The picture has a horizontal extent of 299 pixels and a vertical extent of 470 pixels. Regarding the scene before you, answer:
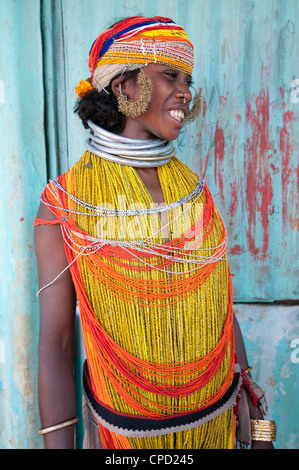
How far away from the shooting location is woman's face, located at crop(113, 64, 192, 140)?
1429mm

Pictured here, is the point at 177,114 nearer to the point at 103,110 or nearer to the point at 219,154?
the point at 103,110

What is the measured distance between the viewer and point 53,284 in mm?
1338

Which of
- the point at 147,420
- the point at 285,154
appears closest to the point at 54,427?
the point at 147,420

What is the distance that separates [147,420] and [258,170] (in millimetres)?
1386

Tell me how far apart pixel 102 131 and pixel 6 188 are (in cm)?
79

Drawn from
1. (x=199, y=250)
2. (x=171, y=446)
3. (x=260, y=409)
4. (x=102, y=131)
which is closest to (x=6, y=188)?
(x=102, y=131)

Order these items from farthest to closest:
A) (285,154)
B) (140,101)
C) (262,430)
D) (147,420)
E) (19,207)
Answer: (285,154) < (19,207) < (262,430) < (140,101) < (147,420)

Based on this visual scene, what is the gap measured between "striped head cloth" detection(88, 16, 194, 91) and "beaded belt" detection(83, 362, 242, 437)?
1127mm

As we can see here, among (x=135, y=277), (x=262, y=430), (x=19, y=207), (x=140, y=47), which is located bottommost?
(x=262, y=430)

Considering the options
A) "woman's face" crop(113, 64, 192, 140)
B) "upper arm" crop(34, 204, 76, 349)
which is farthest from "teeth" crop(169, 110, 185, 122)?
"upper arm" crop(34, 204, 76, 349)

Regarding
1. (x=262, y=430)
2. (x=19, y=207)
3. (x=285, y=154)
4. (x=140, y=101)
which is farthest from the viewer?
(x=285, y=154)

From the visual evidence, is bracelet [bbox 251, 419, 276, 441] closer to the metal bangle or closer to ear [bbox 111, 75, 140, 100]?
the metal bangle

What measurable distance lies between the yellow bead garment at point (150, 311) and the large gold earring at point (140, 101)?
7.4 inches

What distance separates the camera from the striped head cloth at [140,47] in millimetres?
1396
